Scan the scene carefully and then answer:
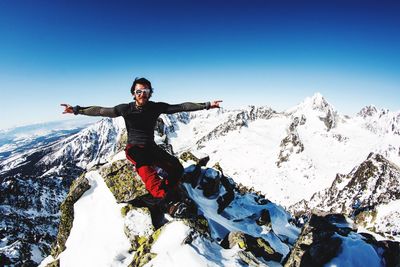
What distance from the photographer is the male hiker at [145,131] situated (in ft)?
37.1

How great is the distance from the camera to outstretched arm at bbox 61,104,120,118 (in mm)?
11398

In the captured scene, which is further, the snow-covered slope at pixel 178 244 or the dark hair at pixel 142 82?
the snow-covered slope at pixel 178 244

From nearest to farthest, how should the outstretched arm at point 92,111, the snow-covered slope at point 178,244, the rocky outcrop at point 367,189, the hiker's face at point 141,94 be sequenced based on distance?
the hiker's face at point 141,94 < the outstretched arm at point 92,111 < the snow-covered slope at point 178,244 < the rocky outcrop at point 367,189

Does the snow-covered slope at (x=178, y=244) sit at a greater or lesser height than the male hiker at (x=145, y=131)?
lesser

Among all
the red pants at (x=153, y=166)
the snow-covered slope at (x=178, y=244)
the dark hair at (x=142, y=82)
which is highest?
the dark hair at (x=142, y=82)

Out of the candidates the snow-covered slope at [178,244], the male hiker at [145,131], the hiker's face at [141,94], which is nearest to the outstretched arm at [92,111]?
the male hiker at [145,131]

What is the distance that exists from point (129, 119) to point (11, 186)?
20602 centimetres

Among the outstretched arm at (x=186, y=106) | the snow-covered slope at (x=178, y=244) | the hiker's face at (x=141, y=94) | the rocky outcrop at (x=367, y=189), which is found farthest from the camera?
the rocky outcrop at (x=367, y=189)

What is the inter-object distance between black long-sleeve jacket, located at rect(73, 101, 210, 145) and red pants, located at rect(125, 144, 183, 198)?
12.7 inches

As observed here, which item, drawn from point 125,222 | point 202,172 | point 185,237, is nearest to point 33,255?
point 202,172

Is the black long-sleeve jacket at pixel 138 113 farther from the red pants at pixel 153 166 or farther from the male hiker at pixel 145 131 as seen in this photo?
the red pants at pixel 153 166

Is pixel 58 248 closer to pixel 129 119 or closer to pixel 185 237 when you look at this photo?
pixel 185 237

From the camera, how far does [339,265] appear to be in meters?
15.5

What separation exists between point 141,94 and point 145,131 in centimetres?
144
